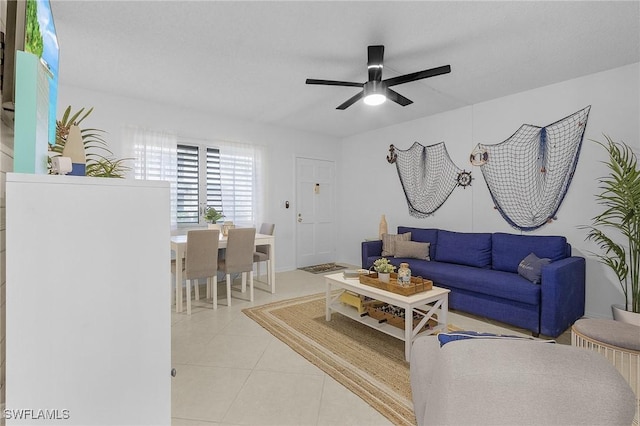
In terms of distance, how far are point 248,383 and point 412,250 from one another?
110 inches

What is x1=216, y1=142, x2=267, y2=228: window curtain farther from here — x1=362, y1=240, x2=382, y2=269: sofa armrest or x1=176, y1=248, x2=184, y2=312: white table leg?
x1=362, y1=240, x2=382, y2=269: sofa armrest

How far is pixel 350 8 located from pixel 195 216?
11.5 feet

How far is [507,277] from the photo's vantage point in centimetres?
298

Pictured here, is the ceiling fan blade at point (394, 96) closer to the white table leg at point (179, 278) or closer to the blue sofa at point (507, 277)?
the blue sofa at point (507, 277)

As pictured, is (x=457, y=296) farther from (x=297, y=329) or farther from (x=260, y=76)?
(x=260, y=76)

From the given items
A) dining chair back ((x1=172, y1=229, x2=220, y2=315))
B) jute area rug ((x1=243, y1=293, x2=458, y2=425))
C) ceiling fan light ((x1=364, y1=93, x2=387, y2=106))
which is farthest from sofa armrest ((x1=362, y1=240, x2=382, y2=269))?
ceiling fan light ((x1=364, y1=93, x2=387, y2=106))

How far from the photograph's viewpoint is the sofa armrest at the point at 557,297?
8.45ft

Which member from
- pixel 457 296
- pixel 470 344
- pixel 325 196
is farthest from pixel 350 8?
pixel 325 196

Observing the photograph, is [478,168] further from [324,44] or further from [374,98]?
[324,44]

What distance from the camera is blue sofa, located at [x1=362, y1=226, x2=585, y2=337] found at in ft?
8.63

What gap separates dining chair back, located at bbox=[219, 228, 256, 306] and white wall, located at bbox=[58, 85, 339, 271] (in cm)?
150

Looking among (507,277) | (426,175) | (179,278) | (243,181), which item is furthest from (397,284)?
(243,181)

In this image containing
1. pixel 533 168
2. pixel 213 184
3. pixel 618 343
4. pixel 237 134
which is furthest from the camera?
pixel 237 134

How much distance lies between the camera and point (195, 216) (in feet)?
14.7
